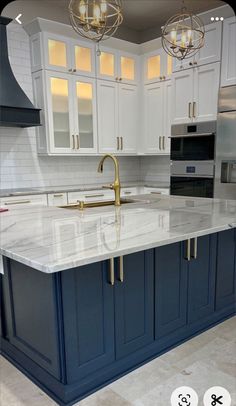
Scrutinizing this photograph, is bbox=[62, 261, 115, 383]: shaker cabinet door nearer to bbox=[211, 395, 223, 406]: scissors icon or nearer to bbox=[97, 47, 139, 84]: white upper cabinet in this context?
bbox=[211, 395, 223, 406]: scissors icon

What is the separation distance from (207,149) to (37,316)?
2.99 meters

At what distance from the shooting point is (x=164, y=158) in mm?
5094

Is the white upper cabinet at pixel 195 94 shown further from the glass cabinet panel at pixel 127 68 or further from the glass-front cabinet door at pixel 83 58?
the glass-front cabinet door at pixel 83 58

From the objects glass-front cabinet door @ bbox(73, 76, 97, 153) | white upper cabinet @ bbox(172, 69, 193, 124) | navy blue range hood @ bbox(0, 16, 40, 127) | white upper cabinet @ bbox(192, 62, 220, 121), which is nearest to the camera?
navy blue range hood @ bbox(0, 16, 40, 127)

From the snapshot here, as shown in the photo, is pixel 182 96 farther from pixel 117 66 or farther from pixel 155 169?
pixel 155 169

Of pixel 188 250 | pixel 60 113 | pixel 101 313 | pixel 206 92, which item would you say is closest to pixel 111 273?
pixel 101 313

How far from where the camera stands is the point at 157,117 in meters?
4.71

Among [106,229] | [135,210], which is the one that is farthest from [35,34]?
[106,229]

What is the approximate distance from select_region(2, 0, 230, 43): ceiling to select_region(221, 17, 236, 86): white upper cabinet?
0.42 m

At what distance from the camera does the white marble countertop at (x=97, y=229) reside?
131 cm

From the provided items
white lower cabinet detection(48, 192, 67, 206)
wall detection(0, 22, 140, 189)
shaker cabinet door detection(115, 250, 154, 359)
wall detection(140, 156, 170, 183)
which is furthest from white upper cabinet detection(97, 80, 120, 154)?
shaker cabinet door detection(115, 250, 154, 359)

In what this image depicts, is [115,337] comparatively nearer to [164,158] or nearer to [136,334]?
[136,334]

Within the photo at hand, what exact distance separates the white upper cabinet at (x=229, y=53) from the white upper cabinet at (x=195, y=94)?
0.09m

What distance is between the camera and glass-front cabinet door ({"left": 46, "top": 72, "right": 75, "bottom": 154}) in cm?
399
